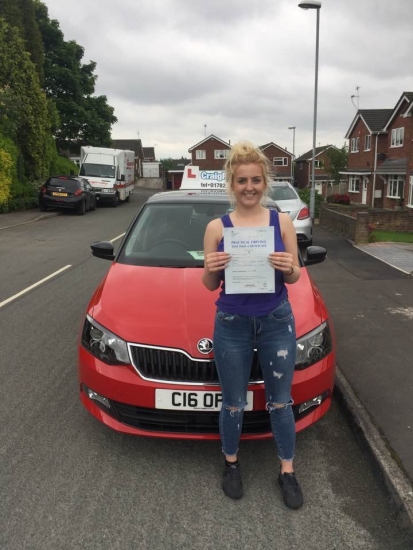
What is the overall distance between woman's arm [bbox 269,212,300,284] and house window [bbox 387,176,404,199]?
29.9 m

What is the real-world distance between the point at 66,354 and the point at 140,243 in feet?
4.71

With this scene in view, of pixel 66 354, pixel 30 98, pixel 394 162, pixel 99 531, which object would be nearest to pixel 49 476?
pixel 99 531

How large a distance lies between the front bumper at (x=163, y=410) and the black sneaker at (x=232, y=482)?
0.19 metres

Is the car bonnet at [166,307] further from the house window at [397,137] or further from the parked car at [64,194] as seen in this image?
the house window at [397,137]

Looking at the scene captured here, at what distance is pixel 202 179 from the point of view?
32.5 feet

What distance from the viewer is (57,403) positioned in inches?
148

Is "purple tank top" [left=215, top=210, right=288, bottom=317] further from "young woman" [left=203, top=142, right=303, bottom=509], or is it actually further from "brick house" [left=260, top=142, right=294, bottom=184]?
"brick house" [left=260, top=142, right=294, bottom=184]

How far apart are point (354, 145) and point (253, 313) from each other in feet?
139

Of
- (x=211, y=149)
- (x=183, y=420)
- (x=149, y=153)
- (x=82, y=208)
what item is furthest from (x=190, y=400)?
(x=149, y=153)

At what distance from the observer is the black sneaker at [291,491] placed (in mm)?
2607

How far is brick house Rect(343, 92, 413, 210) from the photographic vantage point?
2839 cm

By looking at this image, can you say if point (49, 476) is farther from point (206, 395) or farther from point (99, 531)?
point (206, 395)

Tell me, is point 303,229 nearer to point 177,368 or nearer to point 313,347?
point 313,347

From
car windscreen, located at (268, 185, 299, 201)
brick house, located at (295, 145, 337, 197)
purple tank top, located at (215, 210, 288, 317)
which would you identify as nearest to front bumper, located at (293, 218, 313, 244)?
car windscreen, located at (268, 185, 299, 201)
